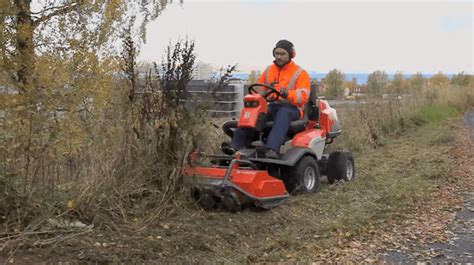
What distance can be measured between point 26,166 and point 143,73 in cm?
Answer: 172

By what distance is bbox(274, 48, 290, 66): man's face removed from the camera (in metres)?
7.82

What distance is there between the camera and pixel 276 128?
7.48 meters

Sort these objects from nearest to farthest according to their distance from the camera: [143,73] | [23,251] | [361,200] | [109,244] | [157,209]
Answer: [23,251] → [109,244] → [157,209] → [143,73] → [361,200]

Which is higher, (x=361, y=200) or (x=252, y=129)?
(x=252, y=129)

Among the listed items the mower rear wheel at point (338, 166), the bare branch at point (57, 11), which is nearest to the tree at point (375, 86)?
the bare branch at point (57, 11)

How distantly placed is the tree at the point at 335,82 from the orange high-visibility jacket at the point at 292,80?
15071mm

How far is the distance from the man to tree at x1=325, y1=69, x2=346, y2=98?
15.1 meters

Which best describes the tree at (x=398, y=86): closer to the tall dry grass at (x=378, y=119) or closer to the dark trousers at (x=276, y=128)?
the tall dry grass at (x=378, y=119)

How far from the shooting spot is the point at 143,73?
6.34 m

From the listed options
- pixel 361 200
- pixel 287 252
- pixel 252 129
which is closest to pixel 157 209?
pixel 287 252

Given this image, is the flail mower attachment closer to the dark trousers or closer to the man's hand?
the dark trousers

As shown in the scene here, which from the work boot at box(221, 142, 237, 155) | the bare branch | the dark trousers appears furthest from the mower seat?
the bare branch

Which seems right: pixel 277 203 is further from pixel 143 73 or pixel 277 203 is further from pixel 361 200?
pixel 143 73

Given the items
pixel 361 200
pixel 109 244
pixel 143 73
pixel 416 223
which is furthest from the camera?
pixel 361 200
